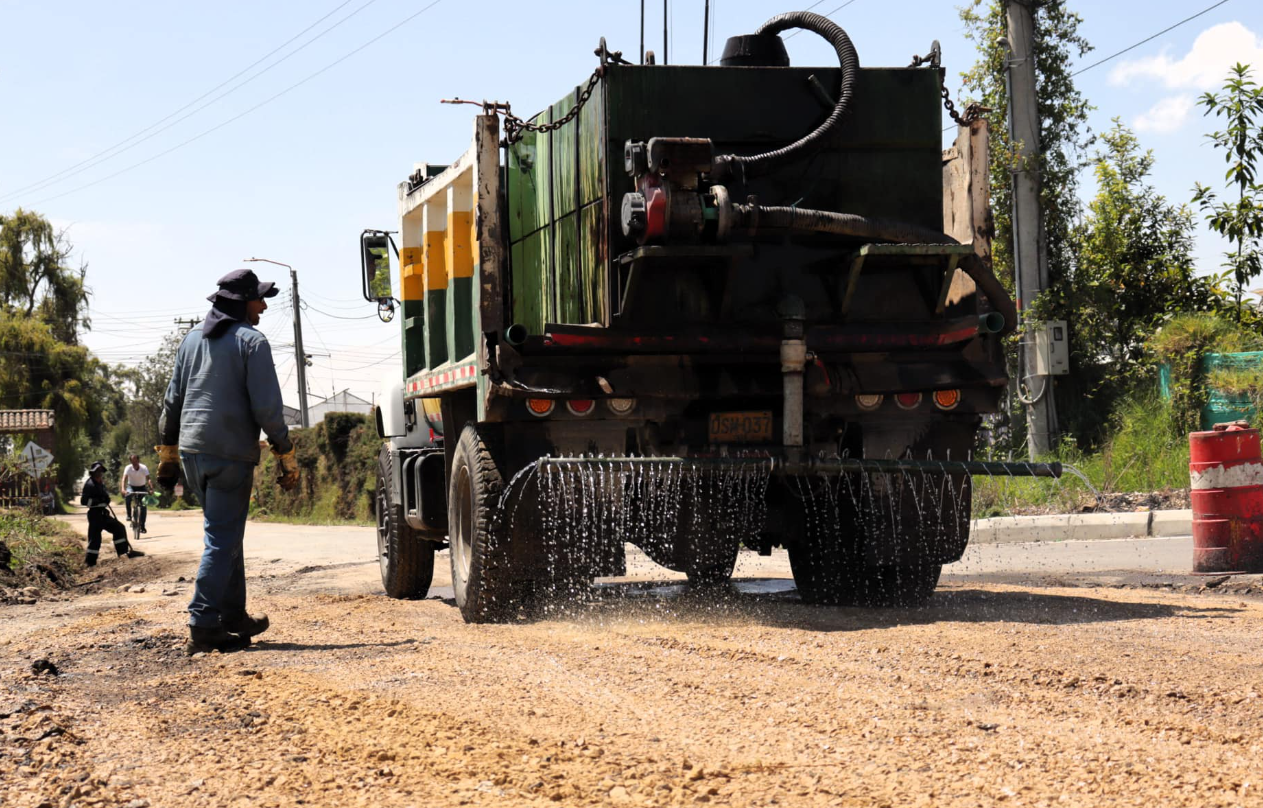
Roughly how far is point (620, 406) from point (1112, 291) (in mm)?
12634

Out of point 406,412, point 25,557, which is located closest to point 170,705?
point 406,412

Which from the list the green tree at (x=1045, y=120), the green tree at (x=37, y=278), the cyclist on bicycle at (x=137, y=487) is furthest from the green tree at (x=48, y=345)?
the green tree at (x=1045, y=120)

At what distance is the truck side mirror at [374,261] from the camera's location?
33.8 feet

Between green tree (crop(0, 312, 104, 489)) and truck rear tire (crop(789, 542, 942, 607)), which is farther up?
green tree (crop(0, 312, 104, 489))

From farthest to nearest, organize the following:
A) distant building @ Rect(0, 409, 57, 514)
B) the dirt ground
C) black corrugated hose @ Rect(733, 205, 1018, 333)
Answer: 1. distant building @ Rect(0, 409, 57, 514)
2. black corrugated hose @ Rect(733, 205, 1018, 333)
3. the dirt ground

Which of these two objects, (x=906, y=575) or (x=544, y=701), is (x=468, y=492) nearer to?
(x=906, y=575)

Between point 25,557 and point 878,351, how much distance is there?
10670mm

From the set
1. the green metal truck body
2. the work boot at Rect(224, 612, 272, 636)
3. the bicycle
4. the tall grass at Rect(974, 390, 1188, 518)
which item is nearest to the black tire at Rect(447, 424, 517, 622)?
the green metal truck body

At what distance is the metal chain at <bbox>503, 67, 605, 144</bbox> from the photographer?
729 cm

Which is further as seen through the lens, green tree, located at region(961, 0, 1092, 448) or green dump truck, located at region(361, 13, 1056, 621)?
green tree, located at region(961, 0, 1092, 448)

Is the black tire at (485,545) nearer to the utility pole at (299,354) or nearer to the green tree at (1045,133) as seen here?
the green tree at (1045,133)

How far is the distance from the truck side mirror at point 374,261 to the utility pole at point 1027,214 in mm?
9979

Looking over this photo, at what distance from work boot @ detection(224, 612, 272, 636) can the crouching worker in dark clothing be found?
12445 mm

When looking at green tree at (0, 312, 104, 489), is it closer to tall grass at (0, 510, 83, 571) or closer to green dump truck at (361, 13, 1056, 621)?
tall grass at (0, 510, 83, 571)
